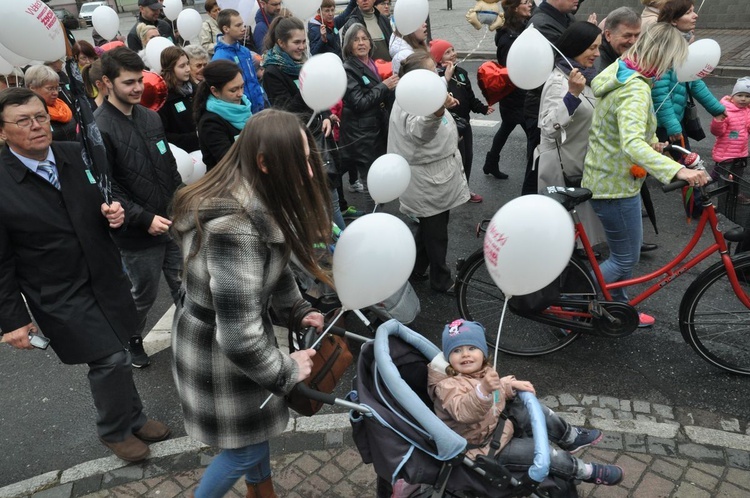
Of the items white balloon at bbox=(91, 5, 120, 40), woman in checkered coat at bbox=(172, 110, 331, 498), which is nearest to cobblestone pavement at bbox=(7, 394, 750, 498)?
woman in checkered coat at bbox=(172, 110, 331, 498)

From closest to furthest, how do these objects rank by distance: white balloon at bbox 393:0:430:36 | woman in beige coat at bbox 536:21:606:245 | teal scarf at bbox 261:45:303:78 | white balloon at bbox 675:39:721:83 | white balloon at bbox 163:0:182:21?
woman in beige coat at bbox 536:21:606:245
white balloon at bbox 675:39:721:83
teal scarf at bbox 261:45:303:78
white balloon at bbox 393:0:430:36
white balloon at bbox 163:0:182:21

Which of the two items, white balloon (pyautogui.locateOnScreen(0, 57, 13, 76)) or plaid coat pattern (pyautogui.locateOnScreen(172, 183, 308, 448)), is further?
white balloon (pyautogui.locateOnScreen(0, 57, 13, 76))

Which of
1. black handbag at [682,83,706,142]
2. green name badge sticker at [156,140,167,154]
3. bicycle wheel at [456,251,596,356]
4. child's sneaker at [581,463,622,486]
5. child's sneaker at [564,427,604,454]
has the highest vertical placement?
green name badge sticker at [156,140,167,154]

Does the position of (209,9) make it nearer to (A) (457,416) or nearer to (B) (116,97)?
(B) (116,97)

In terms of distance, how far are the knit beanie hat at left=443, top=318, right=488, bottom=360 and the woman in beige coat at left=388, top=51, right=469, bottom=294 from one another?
1.86m

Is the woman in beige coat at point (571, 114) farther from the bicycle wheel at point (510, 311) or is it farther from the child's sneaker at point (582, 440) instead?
the child's sneaker at point (582, 440)

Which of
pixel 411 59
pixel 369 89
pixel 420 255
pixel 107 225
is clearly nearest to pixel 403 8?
pixel 369 89

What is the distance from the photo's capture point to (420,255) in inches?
189

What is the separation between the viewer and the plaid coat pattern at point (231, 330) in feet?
6.57

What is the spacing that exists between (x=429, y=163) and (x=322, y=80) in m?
0.92

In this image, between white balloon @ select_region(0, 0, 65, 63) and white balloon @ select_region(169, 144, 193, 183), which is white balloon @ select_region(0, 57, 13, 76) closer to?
white balloon @ select_region(169, 144, 193, 183)

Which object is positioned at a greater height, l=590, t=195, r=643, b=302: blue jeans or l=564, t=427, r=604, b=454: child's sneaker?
l=590, t=195, r=643, b=302: blue jeans

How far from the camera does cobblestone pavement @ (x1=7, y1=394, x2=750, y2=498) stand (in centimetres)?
294

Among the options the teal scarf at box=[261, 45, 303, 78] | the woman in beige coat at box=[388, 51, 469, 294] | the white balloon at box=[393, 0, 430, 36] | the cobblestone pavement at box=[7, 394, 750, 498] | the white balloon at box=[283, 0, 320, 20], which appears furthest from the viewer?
the white balloon at box=[393, 0, 430, 36]
